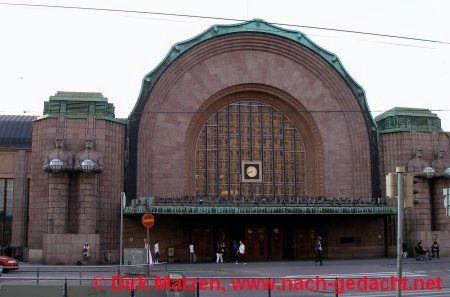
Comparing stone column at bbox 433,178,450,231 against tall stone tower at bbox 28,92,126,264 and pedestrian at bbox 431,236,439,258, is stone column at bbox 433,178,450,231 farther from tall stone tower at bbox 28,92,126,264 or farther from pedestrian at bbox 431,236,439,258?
tall stone tower at bbox 28,92,126,264

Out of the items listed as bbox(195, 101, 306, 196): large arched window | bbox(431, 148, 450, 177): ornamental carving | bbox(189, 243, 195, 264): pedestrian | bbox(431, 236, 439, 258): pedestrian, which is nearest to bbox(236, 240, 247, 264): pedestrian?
bbox(189, 243, 195, 264): pedestrian

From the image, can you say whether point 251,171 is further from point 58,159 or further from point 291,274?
point 291,274

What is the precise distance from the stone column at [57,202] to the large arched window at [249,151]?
30.3 feet

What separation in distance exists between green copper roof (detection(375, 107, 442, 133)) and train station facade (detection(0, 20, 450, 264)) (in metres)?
0.09

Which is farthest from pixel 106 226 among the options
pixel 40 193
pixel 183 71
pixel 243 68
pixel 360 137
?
pixel 360 137

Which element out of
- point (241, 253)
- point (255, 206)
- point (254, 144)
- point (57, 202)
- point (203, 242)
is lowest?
point (241, 253)

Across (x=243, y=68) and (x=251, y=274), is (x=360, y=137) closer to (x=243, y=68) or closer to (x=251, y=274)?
(x=243, y=68)

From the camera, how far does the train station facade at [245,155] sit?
38469 mm

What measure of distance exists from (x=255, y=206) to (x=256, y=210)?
0.87 ft

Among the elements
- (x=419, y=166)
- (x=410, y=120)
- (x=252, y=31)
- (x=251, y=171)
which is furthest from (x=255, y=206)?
(x=410, y=120)

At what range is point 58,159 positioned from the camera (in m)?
36.6

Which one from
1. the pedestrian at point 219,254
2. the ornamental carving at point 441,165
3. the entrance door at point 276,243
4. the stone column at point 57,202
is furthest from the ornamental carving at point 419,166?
the stone column at point 57,202

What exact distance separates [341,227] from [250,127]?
9.48m

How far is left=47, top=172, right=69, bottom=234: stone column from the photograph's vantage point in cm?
3681
